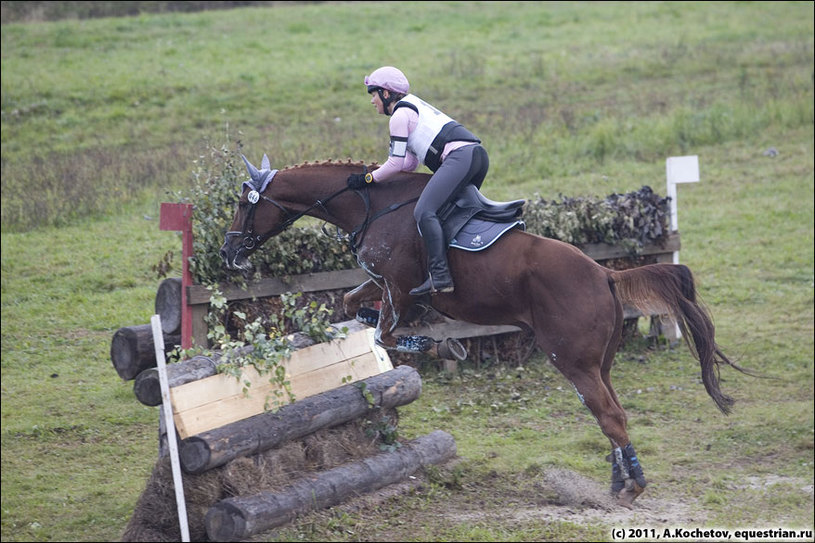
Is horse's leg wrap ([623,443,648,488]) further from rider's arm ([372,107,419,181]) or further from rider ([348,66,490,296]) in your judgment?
rider's arm ([372,107,419,181])

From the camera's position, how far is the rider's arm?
21.8 ft

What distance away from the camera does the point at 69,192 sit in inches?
594

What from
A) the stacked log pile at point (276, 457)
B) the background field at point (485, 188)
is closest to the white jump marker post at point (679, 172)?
the background field at point (485, 188)

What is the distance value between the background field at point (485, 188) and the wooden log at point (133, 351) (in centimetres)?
98

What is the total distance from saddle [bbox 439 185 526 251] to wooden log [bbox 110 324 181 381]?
265 centimetres

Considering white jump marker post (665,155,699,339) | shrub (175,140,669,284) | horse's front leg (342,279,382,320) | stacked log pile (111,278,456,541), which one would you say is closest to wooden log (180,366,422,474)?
stacked log pile (111,278,456,541)

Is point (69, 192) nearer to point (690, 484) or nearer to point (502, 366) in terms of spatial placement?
point (502, 366)

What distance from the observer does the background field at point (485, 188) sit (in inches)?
298

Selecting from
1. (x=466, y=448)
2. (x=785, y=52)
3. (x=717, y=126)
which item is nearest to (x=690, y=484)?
(x=466, y=448)

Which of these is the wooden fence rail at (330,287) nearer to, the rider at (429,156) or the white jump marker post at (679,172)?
the white jump marker post at (679,172)

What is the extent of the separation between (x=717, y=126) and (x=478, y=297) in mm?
14435

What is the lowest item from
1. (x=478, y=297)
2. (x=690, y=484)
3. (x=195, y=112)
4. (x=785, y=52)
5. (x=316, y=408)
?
(x=690, y=484)

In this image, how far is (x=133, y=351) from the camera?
289 inches

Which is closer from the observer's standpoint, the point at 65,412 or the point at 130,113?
the point at 65,412
